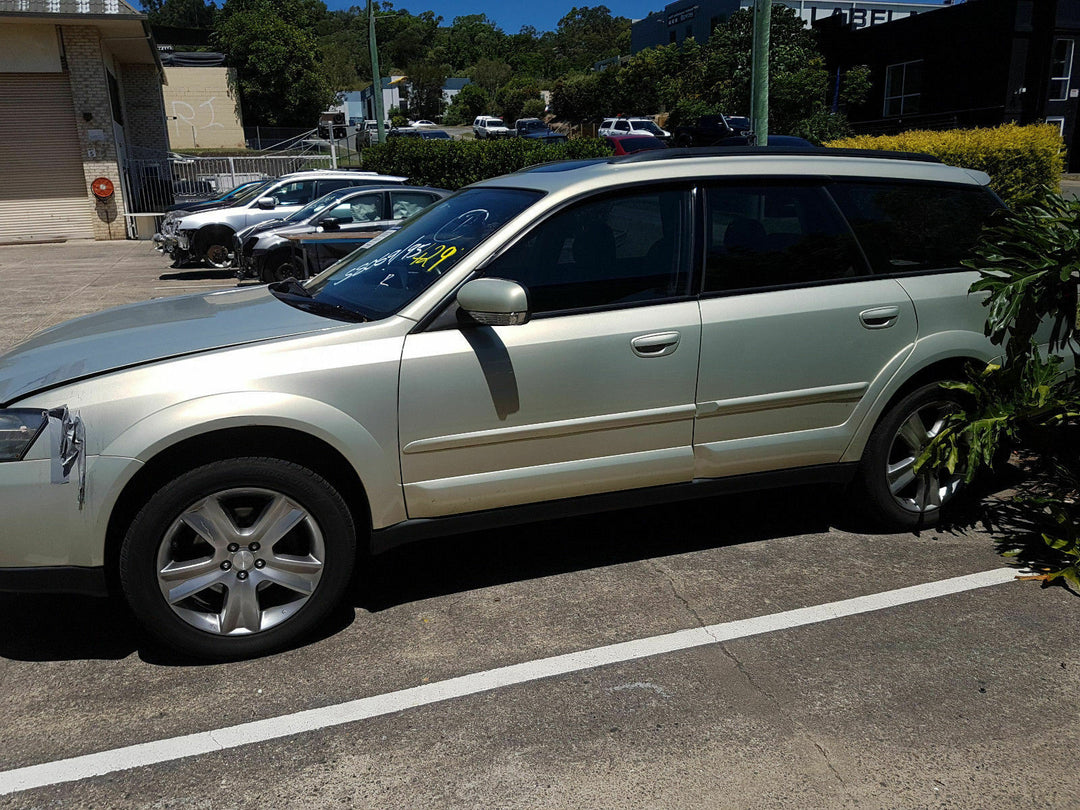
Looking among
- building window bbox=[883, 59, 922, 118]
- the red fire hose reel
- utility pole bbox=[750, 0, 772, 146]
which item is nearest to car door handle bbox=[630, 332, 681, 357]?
utility pole bbox=[750, 0, 772, 146]

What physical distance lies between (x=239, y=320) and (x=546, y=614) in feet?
5.68

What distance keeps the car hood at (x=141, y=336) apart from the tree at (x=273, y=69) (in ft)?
205

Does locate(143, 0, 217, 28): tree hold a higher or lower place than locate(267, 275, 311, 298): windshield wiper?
higher

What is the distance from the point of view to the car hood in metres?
3.49

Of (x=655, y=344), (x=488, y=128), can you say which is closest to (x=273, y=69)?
(x=488, y=128)

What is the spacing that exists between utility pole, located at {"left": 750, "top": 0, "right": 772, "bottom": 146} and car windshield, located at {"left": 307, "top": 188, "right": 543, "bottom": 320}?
833 cm

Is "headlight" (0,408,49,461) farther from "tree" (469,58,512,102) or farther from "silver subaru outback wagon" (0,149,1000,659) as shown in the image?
"tree" (469,58,512,102)

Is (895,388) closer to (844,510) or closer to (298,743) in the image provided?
(844,510)

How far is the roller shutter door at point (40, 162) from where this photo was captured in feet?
75.9

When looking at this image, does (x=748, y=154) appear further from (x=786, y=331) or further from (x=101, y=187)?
(x=101, y=187)

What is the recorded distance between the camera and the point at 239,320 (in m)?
3.93

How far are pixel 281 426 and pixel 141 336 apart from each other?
0.80 m

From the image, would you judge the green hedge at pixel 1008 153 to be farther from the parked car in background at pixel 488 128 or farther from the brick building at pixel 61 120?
the parked car in background at pixel 488 128

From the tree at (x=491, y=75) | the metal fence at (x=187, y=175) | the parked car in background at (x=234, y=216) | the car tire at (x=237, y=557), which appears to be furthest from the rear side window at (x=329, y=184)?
the tree at (x=491, y=75)
